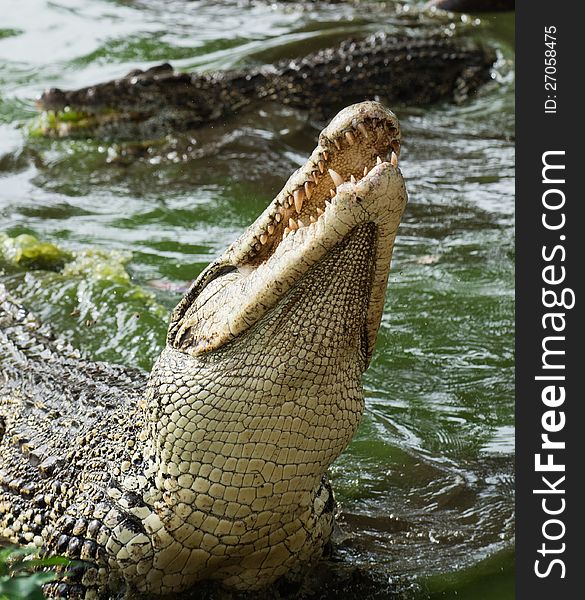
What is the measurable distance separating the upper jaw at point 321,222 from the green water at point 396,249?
1.35 meters

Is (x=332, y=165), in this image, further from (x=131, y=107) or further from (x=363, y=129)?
(x=131, y=107)

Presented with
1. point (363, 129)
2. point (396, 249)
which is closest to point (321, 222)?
point (363, 129)

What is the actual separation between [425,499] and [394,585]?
63cm

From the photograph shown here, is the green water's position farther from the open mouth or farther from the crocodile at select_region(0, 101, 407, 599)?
the open mouth

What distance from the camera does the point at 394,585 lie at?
372cm

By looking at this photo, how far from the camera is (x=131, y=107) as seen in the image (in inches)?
379

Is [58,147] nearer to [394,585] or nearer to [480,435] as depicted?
[480,435]

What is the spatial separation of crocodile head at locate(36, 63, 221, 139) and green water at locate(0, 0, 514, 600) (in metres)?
0.27

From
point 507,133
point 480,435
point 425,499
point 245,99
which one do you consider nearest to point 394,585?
point 425,499

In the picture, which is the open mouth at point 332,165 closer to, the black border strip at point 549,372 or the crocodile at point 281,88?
the black border strip at point 549,372

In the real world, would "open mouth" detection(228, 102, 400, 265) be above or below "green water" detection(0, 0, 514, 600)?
above

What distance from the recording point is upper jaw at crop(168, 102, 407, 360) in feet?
8.61

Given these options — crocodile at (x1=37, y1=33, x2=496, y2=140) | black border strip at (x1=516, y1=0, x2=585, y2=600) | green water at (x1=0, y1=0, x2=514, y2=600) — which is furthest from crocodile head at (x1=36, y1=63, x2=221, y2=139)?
black border strip at (x1=516, y1=0, x2=585, y2=600)

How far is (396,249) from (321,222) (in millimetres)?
4234
